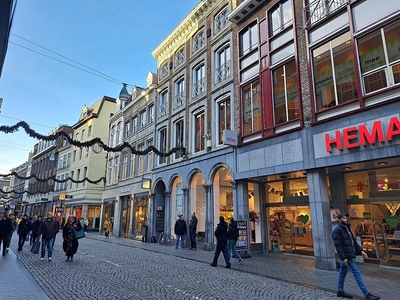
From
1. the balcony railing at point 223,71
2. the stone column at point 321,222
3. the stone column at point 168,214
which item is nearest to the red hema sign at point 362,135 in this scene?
the stone column at point 321,222

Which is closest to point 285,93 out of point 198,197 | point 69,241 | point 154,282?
point 198,197

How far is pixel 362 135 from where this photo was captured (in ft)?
29.2

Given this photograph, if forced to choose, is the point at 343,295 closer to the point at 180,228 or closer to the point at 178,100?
the point at 180,228

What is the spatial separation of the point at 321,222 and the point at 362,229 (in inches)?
86.6

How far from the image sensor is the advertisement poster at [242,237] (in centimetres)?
1210

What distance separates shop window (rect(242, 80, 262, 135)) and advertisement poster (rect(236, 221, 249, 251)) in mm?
4379

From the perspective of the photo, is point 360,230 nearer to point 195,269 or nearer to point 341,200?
point 341,200

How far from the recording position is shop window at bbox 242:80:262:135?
13611mm

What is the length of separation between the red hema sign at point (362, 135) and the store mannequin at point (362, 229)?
3454mm

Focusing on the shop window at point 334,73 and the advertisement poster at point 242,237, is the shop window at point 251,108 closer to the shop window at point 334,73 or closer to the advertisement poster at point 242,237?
the shop window at point 334,73

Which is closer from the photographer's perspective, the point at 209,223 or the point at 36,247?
the point at 36,247

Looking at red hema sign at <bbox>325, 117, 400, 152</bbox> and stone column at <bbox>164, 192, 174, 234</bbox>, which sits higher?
red hema sign at <bbox>325, 117, 400, 152</bbox>

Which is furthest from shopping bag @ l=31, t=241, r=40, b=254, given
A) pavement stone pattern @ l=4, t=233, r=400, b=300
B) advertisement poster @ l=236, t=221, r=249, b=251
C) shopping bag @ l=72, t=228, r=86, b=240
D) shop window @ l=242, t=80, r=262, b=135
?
shop window @ l=242, t=80, r=262, b=135

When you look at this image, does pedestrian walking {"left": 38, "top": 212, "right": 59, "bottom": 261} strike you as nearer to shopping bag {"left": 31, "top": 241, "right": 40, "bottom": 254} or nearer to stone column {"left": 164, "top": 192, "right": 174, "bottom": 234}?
shopping bag {"left": 31, "top": 241, "right": 40, "bottom": 254}
